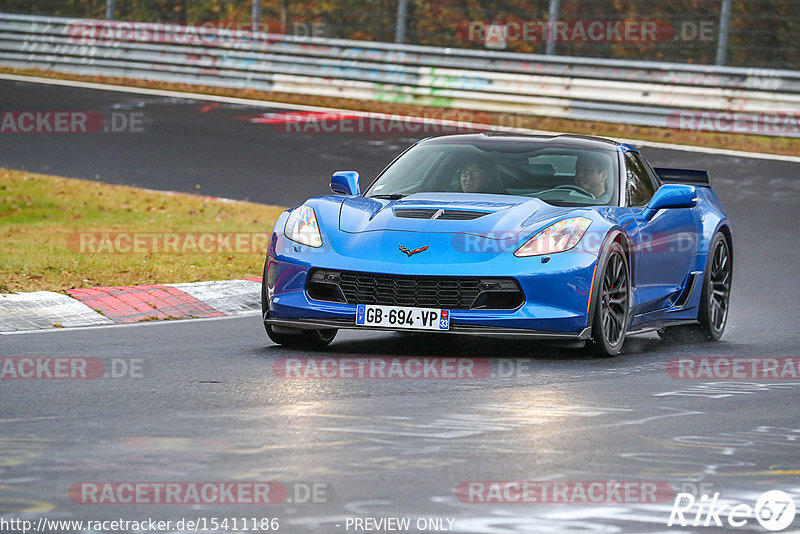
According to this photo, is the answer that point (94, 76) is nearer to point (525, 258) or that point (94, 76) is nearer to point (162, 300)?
point (162, 300)

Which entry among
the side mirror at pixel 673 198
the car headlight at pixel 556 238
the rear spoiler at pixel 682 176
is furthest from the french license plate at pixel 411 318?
the rear spoiler at pixel 682 176

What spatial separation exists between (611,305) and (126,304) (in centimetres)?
356

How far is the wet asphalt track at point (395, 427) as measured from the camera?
5.02 meters

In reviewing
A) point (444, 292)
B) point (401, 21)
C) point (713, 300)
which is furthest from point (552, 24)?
point (444, 292)

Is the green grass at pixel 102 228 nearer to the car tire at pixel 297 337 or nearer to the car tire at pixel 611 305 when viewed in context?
the car tire at pixel 297 337

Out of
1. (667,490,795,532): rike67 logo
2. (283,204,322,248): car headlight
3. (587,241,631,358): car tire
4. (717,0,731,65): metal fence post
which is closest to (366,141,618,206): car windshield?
(587,241,631,358): car tire

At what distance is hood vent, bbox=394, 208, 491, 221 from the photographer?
8602mm

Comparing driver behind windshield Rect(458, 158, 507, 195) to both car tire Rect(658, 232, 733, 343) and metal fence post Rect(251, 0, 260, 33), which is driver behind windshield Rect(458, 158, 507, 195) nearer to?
car tire Rect(658, 232, 733, 343)

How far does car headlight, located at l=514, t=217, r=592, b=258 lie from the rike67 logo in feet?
10.4

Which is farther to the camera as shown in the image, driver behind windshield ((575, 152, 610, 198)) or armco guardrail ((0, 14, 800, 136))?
armco guardrail ((0, 14, 800, 136))

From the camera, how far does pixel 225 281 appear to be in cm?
1145

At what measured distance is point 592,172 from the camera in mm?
9516

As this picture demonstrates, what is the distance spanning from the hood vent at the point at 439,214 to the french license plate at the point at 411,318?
26.3 inches

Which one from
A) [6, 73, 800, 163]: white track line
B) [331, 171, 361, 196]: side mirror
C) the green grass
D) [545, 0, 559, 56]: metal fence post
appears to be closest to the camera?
[331, 171, 361, 196]: side mirror
